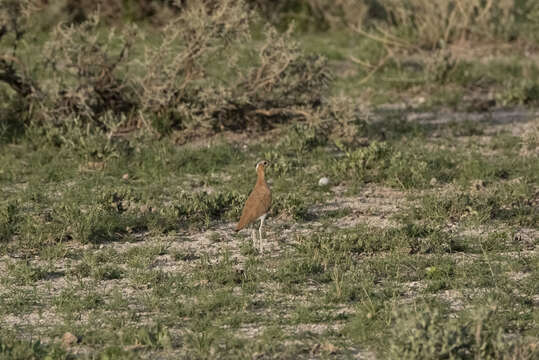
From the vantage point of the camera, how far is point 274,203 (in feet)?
24.4

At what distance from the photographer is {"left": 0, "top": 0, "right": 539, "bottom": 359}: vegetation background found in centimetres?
527

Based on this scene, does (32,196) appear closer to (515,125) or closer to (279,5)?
(515,125)

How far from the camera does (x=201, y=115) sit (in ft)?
30.8

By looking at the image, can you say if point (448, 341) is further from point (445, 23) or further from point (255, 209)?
point (445, 23)

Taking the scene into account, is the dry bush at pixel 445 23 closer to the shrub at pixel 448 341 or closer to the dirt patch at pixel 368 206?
the dirt patch at pixel 368 206

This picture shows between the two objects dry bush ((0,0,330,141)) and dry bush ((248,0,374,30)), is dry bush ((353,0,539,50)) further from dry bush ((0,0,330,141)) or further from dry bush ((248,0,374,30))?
dry bush ((0,0,330,141))

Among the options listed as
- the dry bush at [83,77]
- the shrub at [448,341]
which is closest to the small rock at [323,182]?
the dry bush at [83,77]

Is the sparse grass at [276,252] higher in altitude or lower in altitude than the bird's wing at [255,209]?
lower

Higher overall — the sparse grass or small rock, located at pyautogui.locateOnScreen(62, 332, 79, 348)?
small rock, located at pyautogui.locateOnScreen(62, 332, 79, 348)

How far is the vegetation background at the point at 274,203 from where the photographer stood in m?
5.27

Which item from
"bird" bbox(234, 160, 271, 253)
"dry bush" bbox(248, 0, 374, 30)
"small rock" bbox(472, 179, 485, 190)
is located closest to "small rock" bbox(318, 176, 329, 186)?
"small rock" bbox(472, 179, 485, 190)

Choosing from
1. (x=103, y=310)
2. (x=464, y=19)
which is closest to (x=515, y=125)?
(x=464, y=19)

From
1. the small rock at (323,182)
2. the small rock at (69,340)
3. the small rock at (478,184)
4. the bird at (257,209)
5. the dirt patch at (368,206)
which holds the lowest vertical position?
the small rock at (478,184)

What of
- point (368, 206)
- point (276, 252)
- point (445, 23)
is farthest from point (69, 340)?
point (445, 23)
